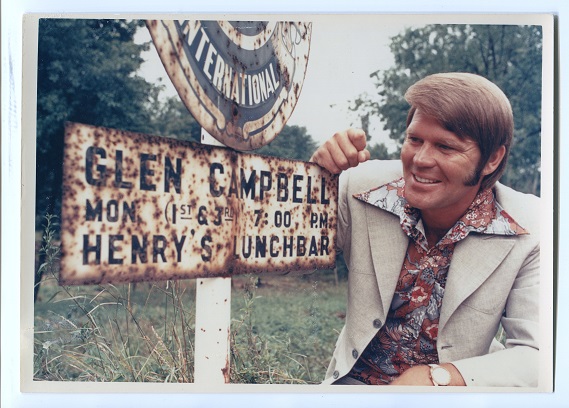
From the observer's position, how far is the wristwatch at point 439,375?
11.7 ft

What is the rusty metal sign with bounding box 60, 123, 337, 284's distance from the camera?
3.11 meters

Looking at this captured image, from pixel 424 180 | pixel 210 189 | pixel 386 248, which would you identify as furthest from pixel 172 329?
pixel 424 180

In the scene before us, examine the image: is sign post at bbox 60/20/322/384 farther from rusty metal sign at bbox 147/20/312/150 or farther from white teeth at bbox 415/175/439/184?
white teeth at bbox 415/175/439/184

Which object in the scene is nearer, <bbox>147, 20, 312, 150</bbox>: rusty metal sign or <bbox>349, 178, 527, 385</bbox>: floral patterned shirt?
<bbox>147, 20, 312, 150</bbox>: rusty metal sign

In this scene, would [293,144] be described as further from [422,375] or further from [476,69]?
[422,375]

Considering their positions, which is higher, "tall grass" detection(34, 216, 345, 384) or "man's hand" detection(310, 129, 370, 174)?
"man's hand" detection(310, 129, 370, 174)

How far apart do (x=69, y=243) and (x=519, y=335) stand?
2293mm

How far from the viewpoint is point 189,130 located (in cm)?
347

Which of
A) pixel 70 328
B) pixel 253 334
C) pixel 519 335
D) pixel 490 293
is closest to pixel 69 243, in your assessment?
pixel 70 328

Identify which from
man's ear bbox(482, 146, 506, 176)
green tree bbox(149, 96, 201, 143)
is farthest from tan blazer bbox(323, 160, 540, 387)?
green tree bbox(149, 96, 201, 143)

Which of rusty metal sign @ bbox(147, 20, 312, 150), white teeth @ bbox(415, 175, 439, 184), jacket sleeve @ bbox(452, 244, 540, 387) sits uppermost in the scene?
rusty metal sign @ bbox(147, 20, 312, 150)

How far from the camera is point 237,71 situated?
136 inches
